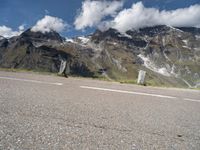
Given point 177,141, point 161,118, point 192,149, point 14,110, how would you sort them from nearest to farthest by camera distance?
point 192,149, point 177,141, point 14,110, point 161,118

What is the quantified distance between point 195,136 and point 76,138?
5.95 ft

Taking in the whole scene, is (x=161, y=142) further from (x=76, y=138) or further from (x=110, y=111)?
(x=110, y=111)

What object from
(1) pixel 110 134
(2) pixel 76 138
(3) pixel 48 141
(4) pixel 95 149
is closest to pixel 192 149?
(1) pixel 110 134

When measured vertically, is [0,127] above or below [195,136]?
below

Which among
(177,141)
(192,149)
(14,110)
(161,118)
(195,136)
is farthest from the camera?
(161,118)

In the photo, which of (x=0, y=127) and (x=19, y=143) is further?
(x=0, y=127)

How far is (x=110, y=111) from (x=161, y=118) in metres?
1.00

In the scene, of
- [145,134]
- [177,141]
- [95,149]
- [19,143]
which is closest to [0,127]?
[19,143]

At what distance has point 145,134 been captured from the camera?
3.03 meters

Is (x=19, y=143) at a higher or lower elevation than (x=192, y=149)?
lower

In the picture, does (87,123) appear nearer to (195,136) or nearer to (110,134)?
(110,134)

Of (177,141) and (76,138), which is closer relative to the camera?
(76,138)

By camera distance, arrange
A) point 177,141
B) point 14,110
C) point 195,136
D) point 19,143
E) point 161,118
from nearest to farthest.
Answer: point 19,143 < point 177,141 < point 195,136 < point 14,110 < point 161,118

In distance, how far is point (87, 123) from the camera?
10.8ft
